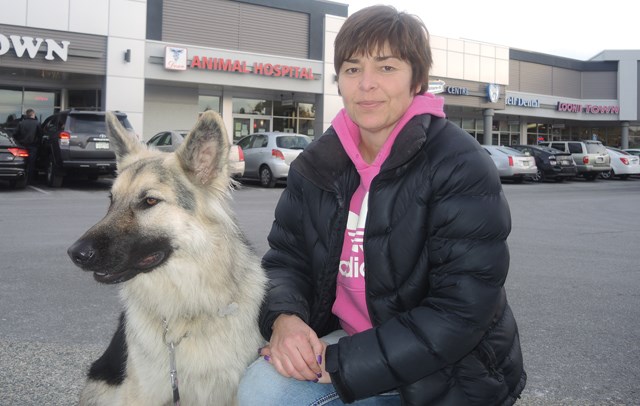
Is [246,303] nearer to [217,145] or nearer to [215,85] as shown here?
[217,145]

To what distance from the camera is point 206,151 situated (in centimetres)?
305

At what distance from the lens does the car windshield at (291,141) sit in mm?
18531

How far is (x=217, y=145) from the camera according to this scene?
9.74 feet

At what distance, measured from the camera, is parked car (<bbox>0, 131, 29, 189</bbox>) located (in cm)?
1445

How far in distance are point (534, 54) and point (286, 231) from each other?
4255 cm

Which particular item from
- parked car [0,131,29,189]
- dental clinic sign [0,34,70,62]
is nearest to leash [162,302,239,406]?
parked car [0,131,29,189]

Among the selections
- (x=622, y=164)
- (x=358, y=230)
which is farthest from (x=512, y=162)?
(x=358, y=230)

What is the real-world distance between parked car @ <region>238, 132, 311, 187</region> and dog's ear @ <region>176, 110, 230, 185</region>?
1478 cm

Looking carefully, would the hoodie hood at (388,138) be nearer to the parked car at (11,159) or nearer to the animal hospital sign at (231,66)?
the parked car at (11,159)

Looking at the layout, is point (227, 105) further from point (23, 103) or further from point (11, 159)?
point (11, 159)

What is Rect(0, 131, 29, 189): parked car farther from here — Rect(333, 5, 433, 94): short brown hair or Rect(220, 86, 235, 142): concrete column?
Rect(333, 5, 433, 94): short brown hair

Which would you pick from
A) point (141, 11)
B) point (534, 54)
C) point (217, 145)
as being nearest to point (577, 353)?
point (217, 145)

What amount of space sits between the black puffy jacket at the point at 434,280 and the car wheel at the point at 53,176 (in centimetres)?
1532

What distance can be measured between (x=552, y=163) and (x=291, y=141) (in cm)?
1343
